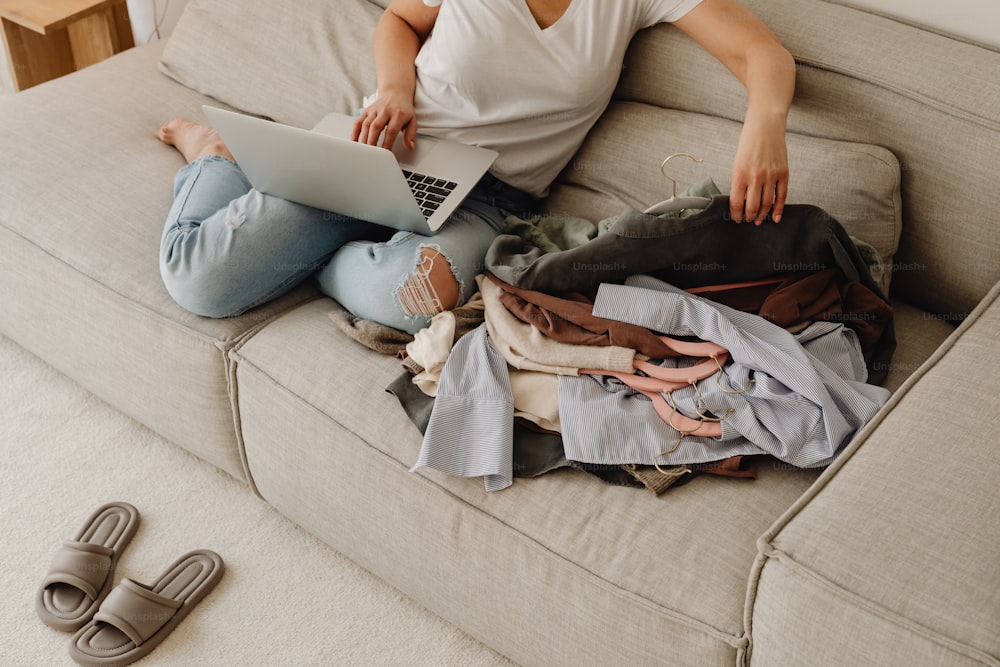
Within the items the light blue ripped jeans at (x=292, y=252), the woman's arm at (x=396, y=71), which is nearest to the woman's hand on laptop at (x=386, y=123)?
the woman's arm at (x=396, y=71)

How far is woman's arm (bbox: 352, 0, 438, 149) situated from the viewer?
5.15ft

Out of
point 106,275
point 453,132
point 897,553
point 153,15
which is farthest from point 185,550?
point 153,15

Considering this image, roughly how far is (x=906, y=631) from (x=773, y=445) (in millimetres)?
305

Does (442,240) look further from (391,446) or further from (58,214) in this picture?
(58,214)

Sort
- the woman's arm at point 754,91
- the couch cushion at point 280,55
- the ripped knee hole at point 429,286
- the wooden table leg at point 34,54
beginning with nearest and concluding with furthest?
the woman's arm at point 754,91
the ripped knee hole at point 429,286
the couch cushion at point 280,55
the wooden table leg at point 34,54

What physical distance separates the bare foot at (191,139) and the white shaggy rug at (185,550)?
1.72ft

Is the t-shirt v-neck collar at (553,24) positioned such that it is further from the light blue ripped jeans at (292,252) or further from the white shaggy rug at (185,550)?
the white shaggy rug at (185,550)

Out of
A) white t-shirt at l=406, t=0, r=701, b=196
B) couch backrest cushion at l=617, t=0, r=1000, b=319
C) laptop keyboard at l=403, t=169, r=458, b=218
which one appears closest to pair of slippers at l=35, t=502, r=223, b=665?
laptop keyboard at l=403, t=169, r=458, b=218

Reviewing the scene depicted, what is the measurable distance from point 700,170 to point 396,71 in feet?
1.88

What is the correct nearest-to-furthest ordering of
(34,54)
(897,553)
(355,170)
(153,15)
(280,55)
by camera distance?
(897,553), (355,170), (280,55), (34,54), (153,15)

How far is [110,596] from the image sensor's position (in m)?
1.40

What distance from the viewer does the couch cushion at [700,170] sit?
4.68 feet

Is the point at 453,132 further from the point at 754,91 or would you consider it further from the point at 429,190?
the point at 754,91

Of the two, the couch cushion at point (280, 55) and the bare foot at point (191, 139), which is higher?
the couch cushion at point (280, 55)
